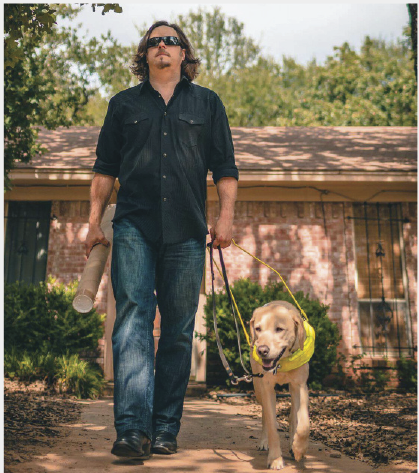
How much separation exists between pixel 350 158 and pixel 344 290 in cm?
241

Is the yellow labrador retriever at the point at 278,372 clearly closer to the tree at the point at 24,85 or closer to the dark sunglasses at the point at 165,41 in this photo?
the dark sunglasses at the point at 165,41

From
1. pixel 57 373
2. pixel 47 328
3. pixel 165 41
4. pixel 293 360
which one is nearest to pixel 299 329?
pixel 293 360

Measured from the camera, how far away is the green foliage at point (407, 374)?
8812mm

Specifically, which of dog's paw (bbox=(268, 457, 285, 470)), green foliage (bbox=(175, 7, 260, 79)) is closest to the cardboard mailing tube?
dog's paw (bbox=(268, 457, 285, 470))

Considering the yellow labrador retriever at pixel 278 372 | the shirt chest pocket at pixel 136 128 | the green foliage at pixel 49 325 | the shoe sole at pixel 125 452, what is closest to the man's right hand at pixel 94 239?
the shirt chest pocket at pixel 136 128

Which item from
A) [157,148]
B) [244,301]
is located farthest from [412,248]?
[157,148]

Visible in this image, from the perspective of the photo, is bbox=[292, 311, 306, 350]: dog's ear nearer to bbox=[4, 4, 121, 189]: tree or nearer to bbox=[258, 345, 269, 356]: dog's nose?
bbox=[258, 345, 269, 356]: dog's nose

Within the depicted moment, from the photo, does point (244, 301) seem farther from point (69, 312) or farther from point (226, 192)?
point (226, 192)

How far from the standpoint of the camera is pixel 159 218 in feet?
10.5

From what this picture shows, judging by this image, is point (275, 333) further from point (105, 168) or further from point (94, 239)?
point (105, 168)

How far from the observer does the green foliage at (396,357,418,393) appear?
8.81m

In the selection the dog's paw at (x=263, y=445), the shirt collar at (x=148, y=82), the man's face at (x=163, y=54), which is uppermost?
the man's face at (x=163, y=54)

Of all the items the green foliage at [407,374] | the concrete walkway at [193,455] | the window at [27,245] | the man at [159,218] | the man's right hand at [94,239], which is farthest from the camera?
the window at [27,245]

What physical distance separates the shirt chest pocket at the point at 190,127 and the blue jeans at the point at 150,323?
0.60 metres
